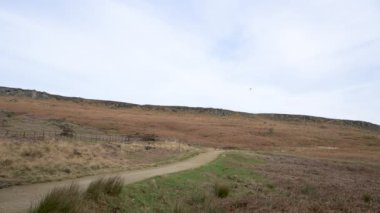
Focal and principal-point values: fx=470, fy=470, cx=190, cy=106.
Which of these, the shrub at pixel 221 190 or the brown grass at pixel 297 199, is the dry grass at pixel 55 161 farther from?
the brown grass at pixel 297 199

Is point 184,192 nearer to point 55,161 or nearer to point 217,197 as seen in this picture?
point 217,197

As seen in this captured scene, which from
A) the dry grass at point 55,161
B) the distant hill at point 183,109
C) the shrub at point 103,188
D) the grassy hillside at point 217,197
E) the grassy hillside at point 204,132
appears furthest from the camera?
the distant hill at point 183,109

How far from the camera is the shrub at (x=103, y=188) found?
A: 1488 cm

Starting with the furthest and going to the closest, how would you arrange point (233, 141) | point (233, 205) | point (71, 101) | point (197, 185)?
1. point (71, 101)
2. point (233, 141)
3. point (197, 185)
4. point (233, 205)

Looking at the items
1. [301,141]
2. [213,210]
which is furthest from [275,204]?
[301,141]

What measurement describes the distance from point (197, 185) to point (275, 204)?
20.5 feet

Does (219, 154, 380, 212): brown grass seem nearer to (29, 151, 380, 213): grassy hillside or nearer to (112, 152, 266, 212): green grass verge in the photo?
(29, 151, 380, 213): grassy hillside

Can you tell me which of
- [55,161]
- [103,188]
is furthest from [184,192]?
[55,161]

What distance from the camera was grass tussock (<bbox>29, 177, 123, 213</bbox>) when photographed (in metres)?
11.9

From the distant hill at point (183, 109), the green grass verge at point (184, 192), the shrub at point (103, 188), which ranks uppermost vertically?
the distant hill at point (183, 109)

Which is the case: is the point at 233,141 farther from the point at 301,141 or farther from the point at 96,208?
the point at 96,208

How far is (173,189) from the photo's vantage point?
20.1m

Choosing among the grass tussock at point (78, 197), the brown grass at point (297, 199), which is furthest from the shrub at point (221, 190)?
the grass tussock at point (78, 197)

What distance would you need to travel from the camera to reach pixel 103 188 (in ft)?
51.0
